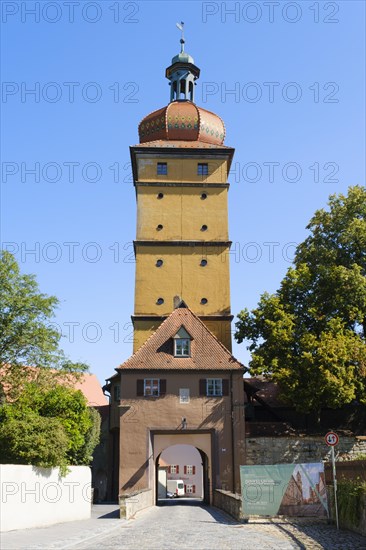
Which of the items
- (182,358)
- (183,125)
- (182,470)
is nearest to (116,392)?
(182,358)

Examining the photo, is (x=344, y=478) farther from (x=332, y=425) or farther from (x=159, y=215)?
(x=159, y=215)

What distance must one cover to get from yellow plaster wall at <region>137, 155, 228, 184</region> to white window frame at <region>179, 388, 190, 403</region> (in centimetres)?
1598

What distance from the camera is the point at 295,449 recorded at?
33.8 meters

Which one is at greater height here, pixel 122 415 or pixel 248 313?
pixel 248 313

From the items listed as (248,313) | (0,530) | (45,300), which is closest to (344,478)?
(0,530)

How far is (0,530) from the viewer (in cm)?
1830

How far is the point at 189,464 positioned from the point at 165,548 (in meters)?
51.6

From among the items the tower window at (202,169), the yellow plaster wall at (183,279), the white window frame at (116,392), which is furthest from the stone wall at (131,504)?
the tower window at (202,169)

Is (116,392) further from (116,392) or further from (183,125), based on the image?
(183,125)

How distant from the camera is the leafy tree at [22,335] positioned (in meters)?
35.0

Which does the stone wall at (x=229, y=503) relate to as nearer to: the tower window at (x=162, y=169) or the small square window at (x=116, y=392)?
the small square window at (x=116, y=392)

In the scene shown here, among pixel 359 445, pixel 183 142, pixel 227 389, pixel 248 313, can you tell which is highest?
pixel 183 142

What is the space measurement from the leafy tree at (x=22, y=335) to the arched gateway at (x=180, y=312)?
422 cm

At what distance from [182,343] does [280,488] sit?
15973 millimetres
